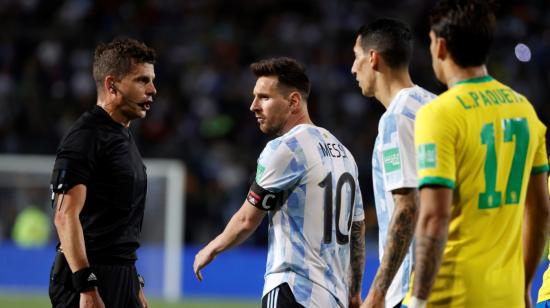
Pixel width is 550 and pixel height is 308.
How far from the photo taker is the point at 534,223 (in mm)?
4246

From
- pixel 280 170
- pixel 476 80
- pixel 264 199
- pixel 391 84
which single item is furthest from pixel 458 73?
pixel 264 199

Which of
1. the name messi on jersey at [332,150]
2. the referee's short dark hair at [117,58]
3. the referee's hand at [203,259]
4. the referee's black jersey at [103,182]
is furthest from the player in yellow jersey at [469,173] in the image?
the referee's short dark hair at [117,58]

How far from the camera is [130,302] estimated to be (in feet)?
17.8

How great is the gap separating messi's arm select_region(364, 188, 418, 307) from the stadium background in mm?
10637

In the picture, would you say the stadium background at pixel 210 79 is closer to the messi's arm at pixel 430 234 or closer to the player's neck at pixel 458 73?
the player's neck at pixel 458 73

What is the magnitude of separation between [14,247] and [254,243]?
12.1 ft

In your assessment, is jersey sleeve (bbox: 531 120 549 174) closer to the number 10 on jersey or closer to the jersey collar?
the jersey collar

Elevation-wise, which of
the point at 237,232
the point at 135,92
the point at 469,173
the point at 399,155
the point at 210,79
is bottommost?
the point at 237,232

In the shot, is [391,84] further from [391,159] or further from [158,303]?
Result: [158,303]

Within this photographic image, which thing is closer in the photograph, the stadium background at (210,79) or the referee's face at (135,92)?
the referee's face at (135,92)

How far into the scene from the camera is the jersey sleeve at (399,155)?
14.4ft

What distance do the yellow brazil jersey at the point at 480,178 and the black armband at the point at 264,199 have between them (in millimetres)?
1393

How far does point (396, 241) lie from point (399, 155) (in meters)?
0.40

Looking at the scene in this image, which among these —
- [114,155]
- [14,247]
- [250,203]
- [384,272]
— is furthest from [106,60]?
[14,247]
